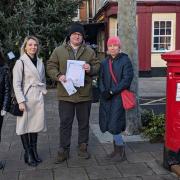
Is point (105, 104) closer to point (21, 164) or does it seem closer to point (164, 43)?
point (21, 164)

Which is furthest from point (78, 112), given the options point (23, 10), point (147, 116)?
point (23, 10)

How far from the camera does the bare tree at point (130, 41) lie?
7.38m

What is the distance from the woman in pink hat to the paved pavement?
32 centimetres

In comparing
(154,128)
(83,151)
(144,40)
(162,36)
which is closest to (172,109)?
(83,151)

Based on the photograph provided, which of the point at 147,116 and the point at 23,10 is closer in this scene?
the point at 147,116

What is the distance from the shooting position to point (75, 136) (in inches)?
298

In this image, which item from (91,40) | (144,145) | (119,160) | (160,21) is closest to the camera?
(119,160)

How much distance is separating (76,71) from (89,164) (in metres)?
1.29

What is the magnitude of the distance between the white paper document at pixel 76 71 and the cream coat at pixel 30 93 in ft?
1.30

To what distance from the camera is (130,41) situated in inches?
291

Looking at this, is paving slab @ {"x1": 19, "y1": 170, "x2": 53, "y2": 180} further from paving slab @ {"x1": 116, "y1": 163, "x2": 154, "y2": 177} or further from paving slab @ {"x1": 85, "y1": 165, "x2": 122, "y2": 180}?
paving slab @ {"x1": 116, "y1": 163, "x2": 154, "y2": 177}

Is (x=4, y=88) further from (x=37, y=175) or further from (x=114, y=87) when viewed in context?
(x=114, y=87)

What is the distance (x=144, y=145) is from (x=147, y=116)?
4.04 feet

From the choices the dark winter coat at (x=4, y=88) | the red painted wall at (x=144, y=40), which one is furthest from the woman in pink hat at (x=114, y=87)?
the red painted wall at (x=144, y=40)
